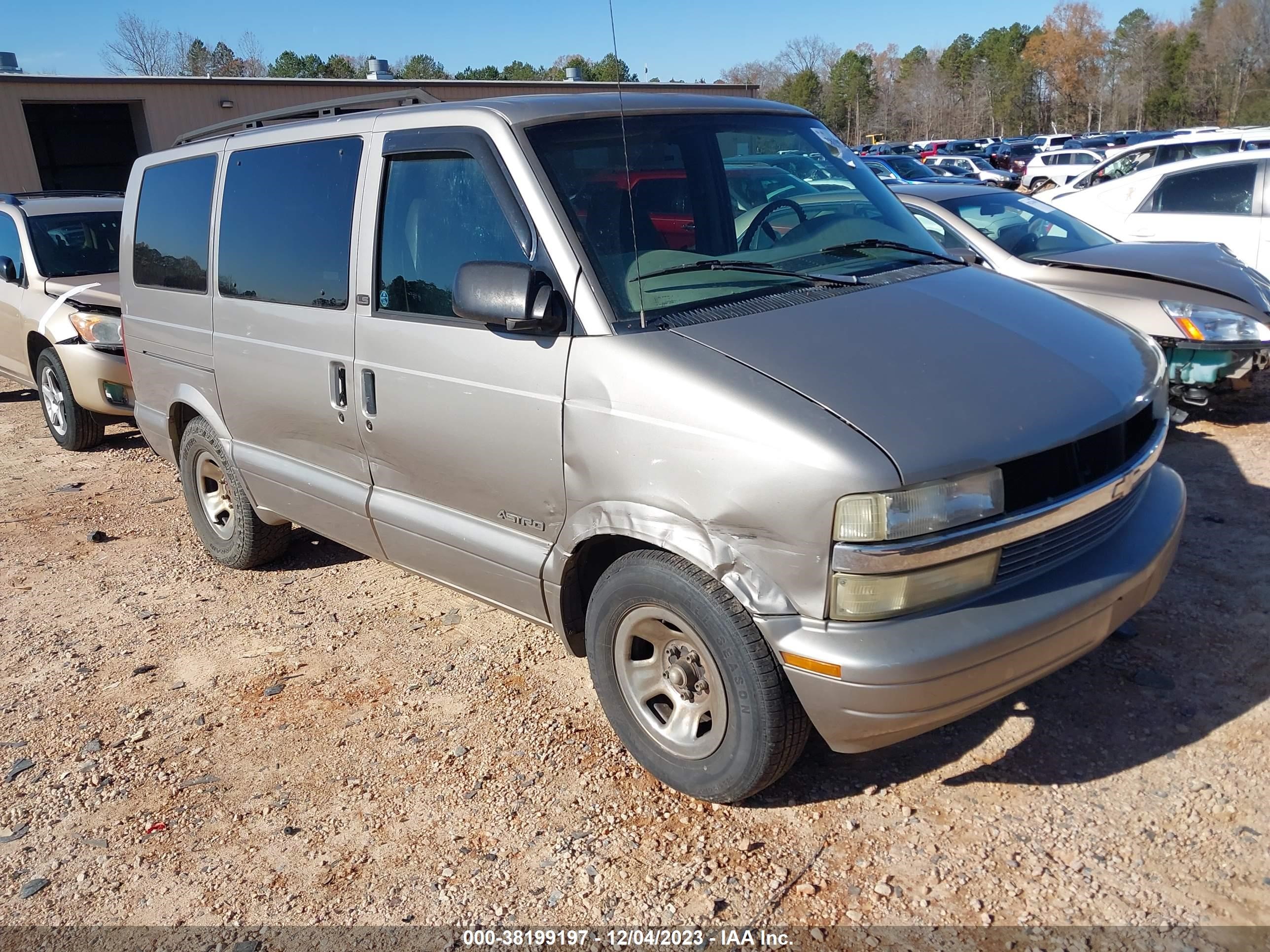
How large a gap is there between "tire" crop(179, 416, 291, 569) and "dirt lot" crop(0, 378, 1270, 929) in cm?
45

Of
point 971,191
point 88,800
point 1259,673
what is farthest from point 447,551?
point 971,191

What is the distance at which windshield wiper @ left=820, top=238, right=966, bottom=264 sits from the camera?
364 cm

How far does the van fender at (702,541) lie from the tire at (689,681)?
67mm

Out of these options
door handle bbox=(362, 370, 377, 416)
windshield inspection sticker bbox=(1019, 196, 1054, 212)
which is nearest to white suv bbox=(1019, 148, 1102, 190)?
windshield inspection sticker bbox=(1019, 196, 1054, 212)

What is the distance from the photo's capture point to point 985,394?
109 inches

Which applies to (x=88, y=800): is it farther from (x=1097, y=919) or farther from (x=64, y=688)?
(x=1097, y=919)

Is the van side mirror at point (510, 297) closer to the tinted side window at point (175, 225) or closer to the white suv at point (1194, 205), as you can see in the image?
the tinted side window at point (175, 225)

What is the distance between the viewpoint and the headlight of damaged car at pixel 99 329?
7582 mm

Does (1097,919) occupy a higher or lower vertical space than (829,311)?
lower

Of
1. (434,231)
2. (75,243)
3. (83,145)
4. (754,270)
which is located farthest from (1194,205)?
(83,145)

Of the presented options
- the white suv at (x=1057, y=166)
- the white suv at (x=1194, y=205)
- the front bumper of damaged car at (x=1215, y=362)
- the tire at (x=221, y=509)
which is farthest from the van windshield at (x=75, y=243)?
the white suv at (x=1057, y=166)

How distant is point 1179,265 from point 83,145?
32.0 meters

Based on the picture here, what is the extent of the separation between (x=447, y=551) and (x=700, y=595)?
1.28m

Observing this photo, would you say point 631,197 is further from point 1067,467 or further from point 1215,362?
point 1215,362
